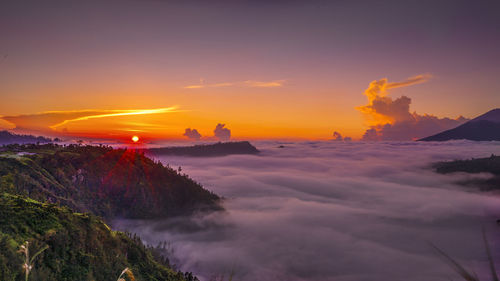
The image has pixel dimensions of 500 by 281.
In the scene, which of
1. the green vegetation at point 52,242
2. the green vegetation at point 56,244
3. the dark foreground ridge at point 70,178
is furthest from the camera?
the dark foreground ridge at point 70,178

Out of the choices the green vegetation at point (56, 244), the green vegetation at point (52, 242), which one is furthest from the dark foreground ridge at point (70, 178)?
the green vegetation at point (56, 244)

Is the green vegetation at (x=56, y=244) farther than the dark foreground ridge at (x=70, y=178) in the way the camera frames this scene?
No

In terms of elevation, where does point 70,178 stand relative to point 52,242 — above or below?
below

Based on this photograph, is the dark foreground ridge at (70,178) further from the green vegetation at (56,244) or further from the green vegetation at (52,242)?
the green vegetation at (56,244)

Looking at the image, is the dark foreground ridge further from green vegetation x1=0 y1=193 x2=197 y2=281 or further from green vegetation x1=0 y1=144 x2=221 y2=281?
green vegetation x1=0 y1=193 x2=197 y2=281

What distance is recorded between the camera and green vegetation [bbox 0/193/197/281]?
24500mm

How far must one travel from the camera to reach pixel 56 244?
31656mm

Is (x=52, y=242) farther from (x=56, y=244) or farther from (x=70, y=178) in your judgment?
(x=70, y=178)

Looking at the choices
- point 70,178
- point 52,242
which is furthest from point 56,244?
point 70,178

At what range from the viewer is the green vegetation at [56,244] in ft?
80.4

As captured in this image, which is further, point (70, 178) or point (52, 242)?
point (70, 178)

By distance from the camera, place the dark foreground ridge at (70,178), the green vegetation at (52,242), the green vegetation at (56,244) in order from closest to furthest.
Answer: the green vegetation at (52,242) < the green vegetation at (56,244) < the dark foreground ridge at (70,178)

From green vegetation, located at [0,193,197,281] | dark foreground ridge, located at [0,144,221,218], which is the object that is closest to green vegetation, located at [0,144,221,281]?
green vegetation, located at [0,193,197,281]

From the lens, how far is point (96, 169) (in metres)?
174
